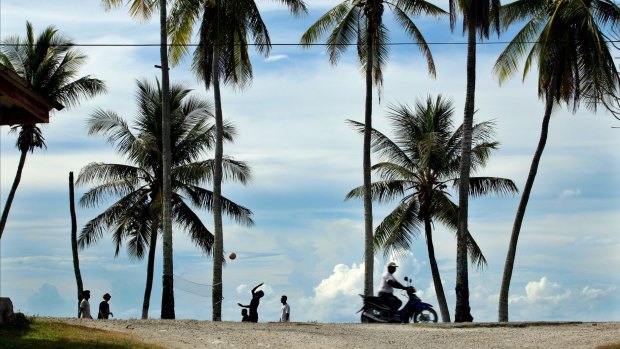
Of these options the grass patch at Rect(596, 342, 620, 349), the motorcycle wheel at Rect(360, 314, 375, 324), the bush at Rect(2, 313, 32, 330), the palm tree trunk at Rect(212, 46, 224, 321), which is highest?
the palm tree trunk at Rect(212, 46, 224, 321)

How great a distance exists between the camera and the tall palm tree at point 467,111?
31.1 m

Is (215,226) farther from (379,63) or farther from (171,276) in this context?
(379,63)

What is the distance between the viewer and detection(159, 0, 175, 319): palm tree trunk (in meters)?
31.7

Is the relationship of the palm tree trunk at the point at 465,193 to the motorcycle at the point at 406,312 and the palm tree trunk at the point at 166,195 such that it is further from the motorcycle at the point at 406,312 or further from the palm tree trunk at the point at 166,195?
the palm tree trunk at the point at 166,195

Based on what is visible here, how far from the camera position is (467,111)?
3219cm

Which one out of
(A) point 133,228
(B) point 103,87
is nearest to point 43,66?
(B) point 103,87

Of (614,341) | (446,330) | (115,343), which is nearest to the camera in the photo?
(115,343)

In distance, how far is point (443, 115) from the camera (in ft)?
131

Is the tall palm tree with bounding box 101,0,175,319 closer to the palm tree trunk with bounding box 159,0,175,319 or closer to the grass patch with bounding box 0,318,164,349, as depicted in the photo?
the palm tree trunk with bounding box 159,0,175,319

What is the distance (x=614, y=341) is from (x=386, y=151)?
1810cm

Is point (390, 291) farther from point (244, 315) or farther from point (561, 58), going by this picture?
point (561, 58)

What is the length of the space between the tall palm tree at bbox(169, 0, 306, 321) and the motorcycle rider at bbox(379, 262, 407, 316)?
8.17 metres

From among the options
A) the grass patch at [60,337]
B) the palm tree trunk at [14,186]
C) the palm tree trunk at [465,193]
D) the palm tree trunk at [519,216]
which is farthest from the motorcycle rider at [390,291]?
the palm tree trunk at [14,186]

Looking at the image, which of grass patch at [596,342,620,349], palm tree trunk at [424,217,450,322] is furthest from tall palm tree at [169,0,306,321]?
grass patch at [596,342,620,349]
